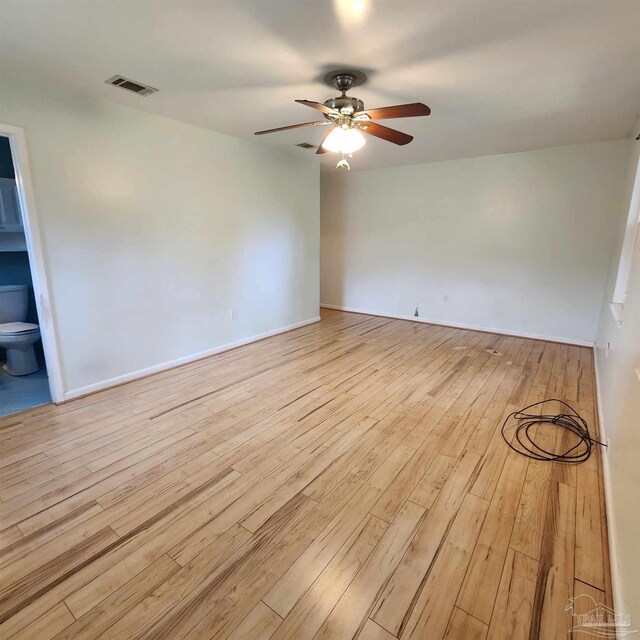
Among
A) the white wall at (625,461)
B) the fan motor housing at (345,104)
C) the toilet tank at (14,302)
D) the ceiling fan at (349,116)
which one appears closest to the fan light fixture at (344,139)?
the ceiling fan at (349,116)

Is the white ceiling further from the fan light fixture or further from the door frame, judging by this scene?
the door frame

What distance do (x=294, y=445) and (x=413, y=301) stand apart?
13.1 ft

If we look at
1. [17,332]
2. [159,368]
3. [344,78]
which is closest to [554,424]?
[344,78]

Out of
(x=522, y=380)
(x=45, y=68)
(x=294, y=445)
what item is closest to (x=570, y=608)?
(x=294, y=445)

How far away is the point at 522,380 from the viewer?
3467 millimetres

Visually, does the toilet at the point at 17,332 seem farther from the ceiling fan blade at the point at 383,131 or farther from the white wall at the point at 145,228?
the ceiling fan blade at the point at 383,131

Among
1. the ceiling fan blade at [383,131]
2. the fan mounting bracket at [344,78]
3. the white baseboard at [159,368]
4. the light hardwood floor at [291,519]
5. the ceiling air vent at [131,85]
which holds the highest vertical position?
the ceiling air vent at [131,85]

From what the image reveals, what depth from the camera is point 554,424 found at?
2.66 m

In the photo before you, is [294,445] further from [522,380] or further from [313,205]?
[313,205]

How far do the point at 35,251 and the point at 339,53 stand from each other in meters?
2.55

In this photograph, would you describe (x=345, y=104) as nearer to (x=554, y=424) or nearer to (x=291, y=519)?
(x=291, y=519)

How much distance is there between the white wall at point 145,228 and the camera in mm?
2715

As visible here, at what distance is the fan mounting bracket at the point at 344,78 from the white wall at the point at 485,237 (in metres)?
3.11

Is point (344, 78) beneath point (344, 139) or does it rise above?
above
